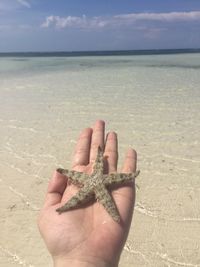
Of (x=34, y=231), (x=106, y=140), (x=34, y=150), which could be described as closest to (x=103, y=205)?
(x=106, y=140)

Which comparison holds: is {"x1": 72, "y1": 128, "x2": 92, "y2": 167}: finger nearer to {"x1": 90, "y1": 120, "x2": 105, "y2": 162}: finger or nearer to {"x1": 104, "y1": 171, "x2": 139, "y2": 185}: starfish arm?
{"x1": 90, "y1": 120, "x2": 105, "y2": 162}: finger

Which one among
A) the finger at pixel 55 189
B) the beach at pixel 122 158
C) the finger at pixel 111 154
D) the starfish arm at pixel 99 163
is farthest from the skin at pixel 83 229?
the beach at pixel 122 158

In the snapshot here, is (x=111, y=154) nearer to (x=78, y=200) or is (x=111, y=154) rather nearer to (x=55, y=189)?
(x=55, y=189)

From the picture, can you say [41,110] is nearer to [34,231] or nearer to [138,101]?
[138,101]

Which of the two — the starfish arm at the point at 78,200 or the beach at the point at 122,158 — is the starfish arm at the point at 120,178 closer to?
the starfish arm at the point at 78,200

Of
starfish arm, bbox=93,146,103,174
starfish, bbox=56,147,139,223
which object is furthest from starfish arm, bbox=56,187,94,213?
starfish arm, bbox=93,146,103,174

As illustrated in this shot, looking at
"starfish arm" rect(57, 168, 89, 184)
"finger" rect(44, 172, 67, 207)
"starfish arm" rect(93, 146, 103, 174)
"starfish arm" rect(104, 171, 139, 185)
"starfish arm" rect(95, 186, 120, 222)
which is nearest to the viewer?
"starfish arm" rect(95, 186, 120, 222)
